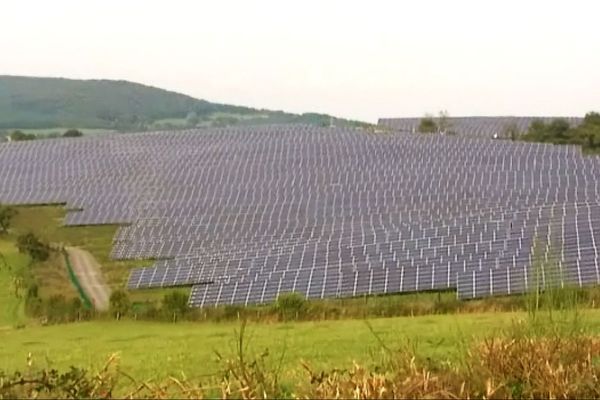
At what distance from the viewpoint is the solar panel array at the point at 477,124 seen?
71.6 metres

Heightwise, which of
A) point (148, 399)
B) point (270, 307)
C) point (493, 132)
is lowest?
point (270, 307)

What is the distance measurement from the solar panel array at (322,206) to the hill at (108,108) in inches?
1810

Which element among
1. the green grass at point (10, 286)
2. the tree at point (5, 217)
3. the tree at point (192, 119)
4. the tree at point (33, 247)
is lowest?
the green grass at point (10, 286)

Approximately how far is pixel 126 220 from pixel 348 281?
13.5m

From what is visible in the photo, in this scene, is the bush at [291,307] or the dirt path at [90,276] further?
the dirt path at [90,276]

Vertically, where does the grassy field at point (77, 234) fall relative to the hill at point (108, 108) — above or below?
below

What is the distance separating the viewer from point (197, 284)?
21.1 m

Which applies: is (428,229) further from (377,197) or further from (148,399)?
(148,399)

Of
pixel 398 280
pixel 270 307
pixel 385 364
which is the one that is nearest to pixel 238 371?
pixel 385 364

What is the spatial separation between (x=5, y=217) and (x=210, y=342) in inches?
916

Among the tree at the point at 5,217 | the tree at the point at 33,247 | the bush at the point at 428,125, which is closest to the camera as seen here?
the tree at the point at 33,247

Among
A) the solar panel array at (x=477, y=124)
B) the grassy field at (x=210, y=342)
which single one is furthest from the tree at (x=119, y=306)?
the solar panel array at (x=477, y=124)

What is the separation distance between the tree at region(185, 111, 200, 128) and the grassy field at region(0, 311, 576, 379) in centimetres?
8623

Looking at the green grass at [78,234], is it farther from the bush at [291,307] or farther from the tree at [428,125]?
the tree at [428,125]
